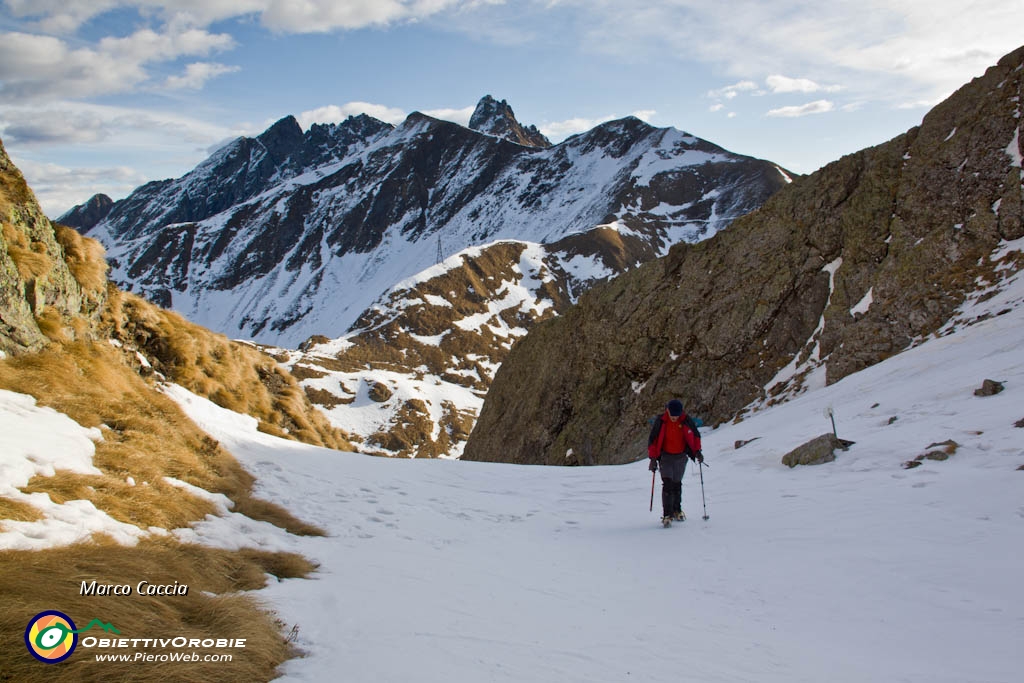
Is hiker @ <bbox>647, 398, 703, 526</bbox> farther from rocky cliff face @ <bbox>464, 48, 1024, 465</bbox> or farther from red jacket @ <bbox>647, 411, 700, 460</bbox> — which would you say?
rocky cliff face @ <bbox>464, 48, 1024, 465</bbox>

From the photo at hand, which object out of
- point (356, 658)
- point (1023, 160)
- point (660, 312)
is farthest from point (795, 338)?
point (356, 658)

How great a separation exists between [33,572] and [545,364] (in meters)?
31.4

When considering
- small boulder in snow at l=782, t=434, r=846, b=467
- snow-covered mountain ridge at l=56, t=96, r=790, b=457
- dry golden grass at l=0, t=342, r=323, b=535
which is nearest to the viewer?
dry golden grass at l=0, t=342, r=323, b=535

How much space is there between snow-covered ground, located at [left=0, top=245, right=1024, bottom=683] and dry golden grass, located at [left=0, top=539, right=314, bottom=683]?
37 centimetres

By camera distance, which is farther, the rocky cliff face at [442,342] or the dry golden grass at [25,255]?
the rocky cliff face at [442,342]

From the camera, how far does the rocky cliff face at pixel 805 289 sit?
19.5 meters

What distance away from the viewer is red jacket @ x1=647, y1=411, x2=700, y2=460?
922cm

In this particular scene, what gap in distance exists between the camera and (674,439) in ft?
30.5

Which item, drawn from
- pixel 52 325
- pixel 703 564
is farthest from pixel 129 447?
pixel 703 564

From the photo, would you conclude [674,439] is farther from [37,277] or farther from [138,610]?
[37,277]

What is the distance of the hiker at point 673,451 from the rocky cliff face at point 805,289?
12.4 m

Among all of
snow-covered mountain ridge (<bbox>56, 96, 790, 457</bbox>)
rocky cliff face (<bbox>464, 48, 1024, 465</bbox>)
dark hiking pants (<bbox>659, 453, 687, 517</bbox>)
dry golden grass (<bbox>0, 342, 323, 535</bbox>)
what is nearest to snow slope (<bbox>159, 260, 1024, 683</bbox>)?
dark hiking pants (<bbox>659, 453, 687, 517</bbox>)

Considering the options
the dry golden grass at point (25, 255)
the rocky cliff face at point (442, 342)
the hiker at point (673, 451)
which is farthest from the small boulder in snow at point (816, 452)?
the rocky cliff face at point (442, 342)

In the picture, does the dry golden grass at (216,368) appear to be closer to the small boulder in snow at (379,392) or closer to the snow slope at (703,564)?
the snow slope at (703,564)
